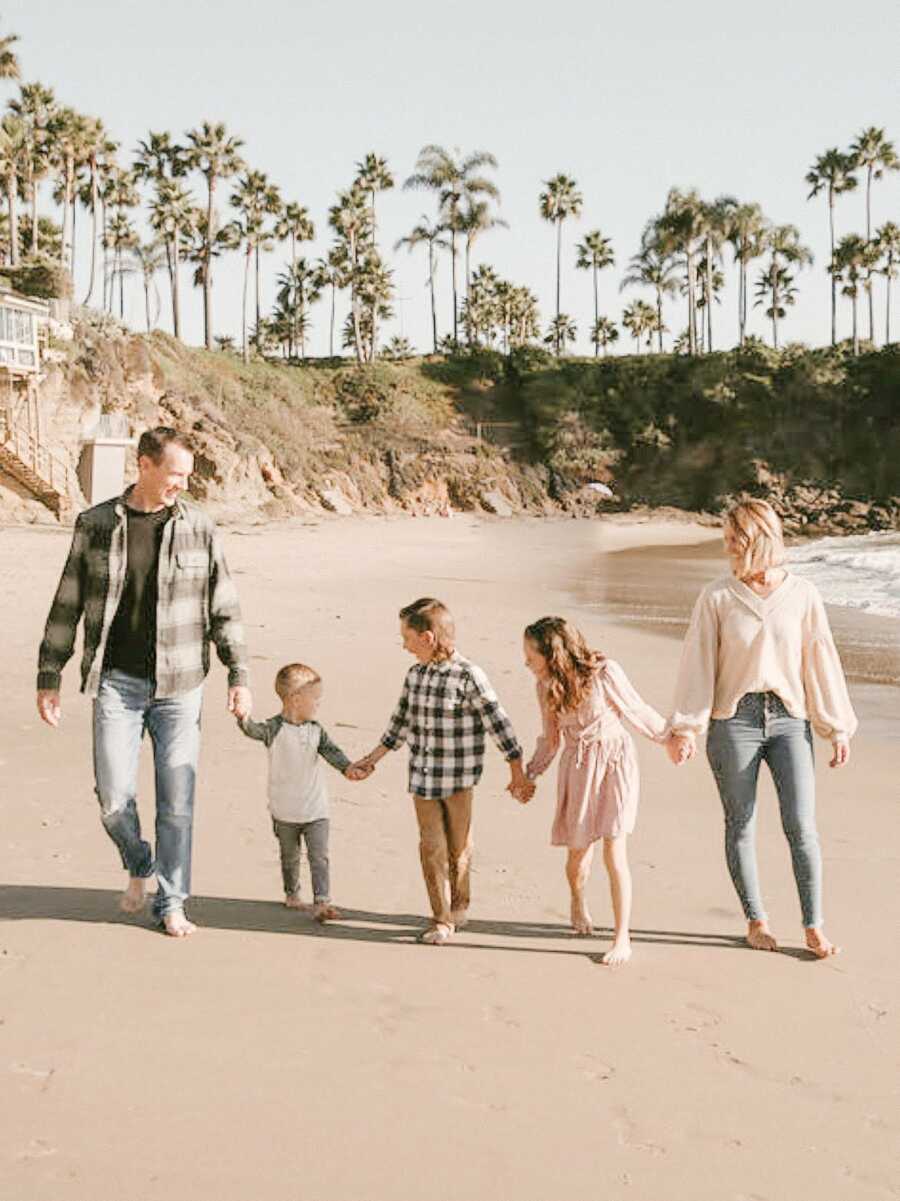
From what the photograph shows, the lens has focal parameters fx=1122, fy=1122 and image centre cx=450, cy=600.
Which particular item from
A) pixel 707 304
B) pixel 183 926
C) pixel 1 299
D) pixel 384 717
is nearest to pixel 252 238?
pixel 707 304

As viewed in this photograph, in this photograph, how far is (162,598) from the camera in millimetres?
4480

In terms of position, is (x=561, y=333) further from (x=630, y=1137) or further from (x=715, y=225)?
(x=630, y=1137)

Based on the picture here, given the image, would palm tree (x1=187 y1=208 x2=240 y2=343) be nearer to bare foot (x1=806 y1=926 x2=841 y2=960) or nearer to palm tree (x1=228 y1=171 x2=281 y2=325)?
palm tree (x1=228 y1=171 x2=281 y2=325)

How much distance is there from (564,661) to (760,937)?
137 centimetres

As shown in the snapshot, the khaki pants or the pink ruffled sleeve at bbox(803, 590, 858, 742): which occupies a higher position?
the pink ruffled sleeve at bbox(803, 590, 858, 742)

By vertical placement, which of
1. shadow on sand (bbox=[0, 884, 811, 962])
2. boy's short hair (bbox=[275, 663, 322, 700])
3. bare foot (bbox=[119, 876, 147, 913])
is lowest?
shadow on sand (bbox=[0, 884, 811, 962])

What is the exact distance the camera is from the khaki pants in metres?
4.66

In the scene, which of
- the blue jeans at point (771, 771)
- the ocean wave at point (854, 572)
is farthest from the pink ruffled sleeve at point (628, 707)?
the ocean wave at point (854, 572)

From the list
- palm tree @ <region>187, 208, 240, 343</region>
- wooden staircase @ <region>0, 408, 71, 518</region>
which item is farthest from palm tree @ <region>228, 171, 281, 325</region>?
wooden staircase @ <region>0, 408, 71, 518</region>

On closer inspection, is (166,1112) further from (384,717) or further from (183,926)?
(384,717)

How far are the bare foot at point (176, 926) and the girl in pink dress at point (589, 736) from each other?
152 centimetres

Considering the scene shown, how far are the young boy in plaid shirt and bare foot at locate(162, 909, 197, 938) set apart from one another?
941 millimetres

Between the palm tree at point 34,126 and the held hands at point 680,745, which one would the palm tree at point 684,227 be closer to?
the palm tree at point 34,126

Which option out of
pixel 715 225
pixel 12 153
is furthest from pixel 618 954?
pixel 715 225
